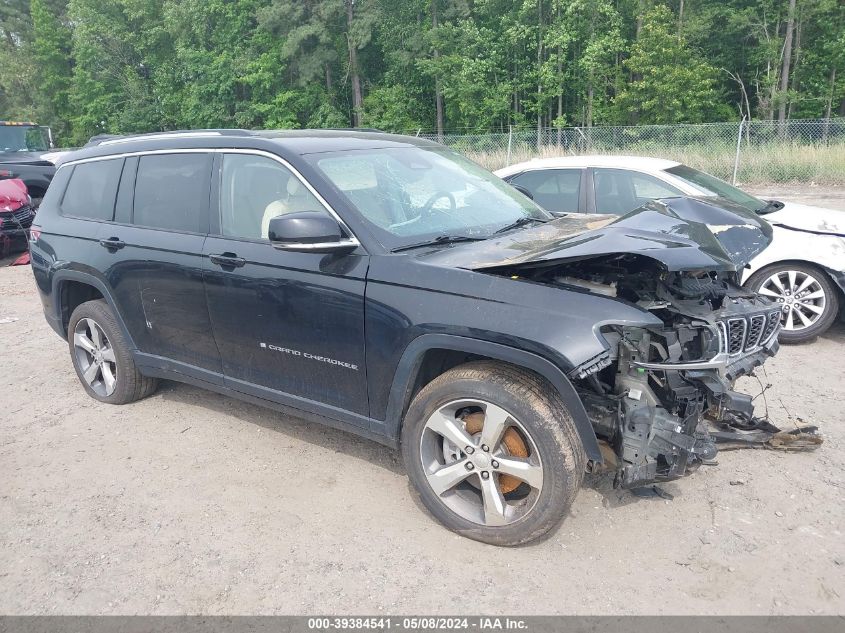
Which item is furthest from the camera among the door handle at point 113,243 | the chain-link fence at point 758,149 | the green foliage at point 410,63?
the green foliage at point 410,63

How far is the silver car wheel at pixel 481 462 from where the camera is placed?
10.0 ft

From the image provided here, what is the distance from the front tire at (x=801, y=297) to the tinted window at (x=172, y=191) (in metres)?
4.78

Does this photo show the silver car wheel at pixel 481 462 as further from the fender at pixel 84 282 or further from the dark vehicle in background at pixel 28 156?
the dark vehicle in background at pixel 28 156

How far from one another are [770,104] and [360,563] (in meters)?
36.1

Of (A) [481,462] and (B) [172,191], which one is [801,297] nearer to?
(A) [481,462]

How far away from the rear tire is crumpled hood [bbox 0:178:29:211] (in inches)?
312

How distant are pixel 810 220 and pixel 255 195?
16.4ft

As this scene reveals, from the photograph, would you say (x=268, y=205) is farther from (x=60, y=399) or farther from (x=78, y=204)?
(x=60, y=399)

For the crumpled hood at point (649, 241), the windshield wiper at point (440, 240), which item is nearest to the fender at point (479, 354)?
the crumpled hood at point (649, 241)

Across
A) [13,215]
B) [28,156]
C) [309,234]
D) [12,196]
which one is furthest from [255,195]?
[28,156]

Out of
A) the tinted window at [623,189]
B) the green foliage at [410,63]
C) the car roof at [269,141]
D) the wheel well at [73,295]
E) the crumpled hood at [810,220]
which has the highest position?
the green foliage at [410,63]

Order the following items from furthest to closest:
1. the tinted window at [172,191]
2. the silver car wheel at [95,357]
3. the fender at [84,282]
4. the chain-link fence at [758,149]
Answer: the chain-link fence at [758,149]
the silver car wheel at [95,357]
the fender at [84,282]
the tinted window at [172,191]

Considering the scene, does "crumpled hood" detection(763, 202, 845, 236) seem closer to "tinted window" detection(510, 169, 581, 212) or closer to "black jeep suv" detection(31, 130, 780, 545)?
"tinted window" detection(510, 169, 581, 212)
